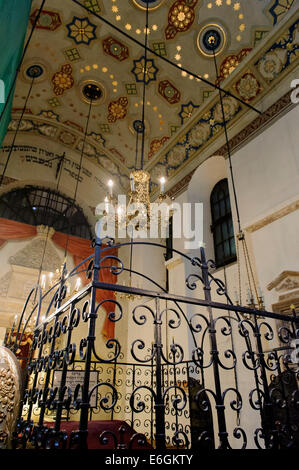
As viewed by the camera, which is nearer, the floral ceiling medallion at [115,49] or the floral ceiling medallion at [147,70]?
the floral ceiling medallion at [115,49]

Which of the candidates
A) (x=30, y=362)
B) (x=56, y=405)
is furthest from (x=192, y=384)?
(x=56, y=405)

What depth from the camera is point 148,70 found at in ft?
22.5

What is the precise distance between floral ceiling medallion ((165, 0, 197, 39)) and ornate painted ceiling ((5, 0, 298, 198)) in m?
0.02

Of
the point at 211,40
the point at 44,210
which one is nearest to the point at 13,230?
the point at 44,210

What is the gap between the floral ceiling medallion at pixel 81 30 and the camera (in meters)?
6.15

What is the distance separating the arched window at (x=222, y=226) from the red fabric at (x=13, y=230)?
497cm

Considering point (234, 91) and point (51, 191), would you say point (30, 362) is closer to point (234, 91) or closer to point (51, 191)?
point (234, 91)

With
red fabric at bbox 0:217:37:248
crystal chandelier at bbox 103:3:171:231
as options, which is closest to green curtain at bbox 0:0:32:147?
crystal chandelier at bbox 103:3:171:231

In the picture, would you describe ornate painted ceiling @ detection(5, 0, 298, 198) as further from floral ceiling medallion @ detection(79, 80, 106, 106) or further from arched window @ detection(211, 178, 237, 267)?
arched window @ detection(211, 178, 237, 267)

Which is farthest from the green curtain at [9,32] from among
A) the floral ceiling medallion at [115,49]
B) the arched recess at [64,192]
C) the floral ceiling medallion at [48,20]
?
the arched recess at [64,192]

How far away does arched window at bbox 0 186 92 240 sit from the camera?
8.44 metres

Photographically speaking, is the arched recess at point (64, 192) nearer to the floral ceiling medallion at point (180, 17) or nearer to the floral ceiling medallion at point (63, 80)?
the floral ceiling medallion at point (63, 80)

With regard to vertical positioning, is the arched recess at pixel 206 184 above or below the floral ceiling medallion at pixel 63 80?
below
